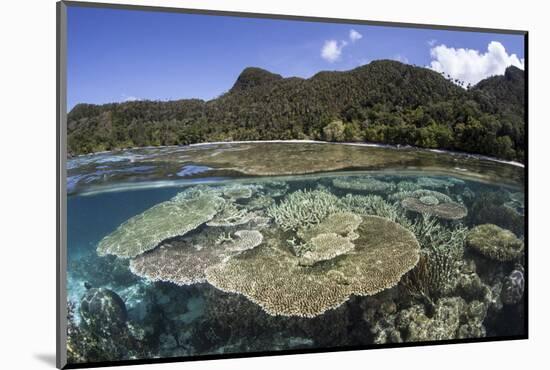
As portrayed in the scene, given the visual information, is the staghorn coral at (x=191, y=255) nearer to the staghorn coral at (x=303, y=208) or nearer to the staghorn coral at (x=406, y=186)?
the staghorn coral at (x=303, y=208)

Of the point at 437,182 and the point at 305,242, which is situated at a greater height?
the point at 437,182

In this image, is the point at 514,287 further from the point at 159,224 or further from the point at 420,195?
the point at 159,224

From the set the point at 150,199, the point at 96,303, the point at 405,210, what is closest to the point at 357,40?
the point at 405,210

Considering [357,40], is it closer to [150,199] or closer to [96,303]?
[150,199]

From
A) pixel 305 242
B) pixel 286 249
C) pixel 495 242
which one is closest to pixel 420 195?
pixel 495 242

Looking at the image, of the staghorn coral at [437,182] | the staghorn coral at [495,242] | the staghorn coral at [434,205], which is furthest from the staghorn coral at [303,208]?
the staghorn coral at [495,242]

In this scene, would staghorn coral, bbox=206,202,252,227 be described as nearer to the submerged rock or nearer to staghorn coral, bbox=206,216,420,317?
staghorn coral, bbox=206,216,420,317

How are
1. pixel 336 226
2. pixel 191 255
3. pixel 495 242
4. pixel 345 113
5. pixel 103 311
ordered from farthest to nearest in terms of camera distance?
pixel 495 242 → pixel 345 113 → pixel 336 226 → pixel 191 255 → pixel 103 311
